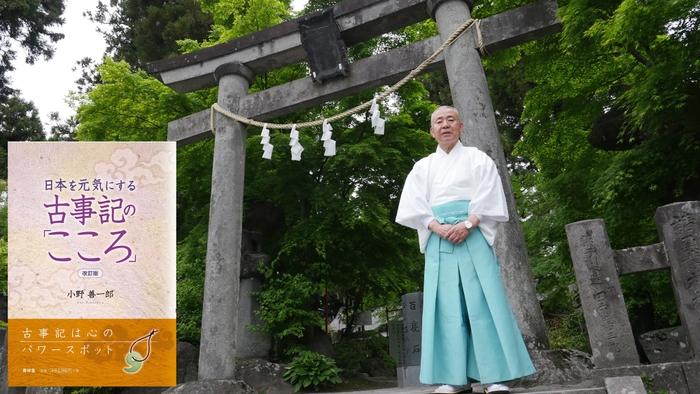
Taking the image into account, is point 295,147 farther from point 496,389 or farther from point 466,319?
point 496,389

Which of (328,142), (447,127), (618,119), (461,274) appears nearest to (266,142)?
(328,142)

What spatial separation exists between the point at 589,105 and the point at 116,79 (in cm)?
852

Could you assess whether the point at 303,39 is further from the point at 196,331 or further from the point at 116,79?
the point at 196,331

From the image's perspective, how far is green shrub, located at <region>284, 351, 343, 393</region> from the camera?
27.3ft

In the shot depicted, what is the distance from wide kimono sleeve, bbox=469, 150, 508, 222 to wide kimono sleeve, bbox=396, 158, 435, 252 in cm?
32

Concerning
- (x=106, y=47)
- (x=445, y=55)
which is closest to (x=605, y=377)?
(x=445, y=55)

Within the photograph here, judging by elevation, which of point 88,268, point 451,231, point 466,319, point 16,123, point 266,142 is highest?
point 16,123

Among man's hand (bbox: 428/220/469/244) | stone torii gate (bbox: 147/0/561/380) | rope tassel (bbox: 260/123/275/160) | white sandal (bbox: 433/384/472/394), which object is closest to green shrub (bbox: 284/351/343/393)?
stone torii gate (bbox: 147/0/561/380)

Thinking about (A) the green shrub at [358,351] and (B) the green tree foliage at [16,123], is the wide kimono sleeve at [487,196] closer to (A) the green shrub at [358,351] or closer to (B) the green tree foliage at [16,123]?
(A) the green shrub at [358,351]

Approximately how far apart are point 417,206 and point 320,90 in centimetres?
372

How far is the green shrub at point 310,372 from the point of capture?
8.33 meters

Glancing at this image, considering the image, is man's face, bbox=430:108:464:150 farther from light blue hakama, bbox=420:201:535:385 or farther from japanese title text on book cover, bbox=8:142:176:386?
japanese title text on book cover, bbox=8:142:176:386

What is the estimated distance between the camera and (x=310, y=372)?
27.6 feet

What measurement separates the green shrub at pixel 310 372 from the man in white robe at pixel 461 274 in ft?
18.2
